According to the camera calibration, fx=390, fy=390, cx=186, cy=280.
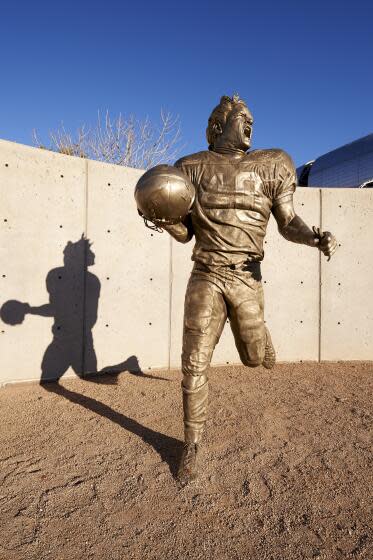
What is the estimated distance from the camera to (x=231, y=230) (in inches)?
92.6

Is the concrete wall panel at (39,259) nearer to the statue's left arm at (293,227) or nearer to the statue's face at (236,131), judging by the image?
the statue's face at (236,131)

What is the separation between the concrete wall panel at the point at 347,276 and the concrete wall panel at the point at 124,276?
7.09 feet

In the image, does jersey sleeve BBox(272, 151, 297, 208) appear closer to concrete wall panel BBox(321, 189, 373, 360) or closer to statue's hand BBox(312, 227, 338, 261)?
statue's hand BBox(312, 227, 338, 261)

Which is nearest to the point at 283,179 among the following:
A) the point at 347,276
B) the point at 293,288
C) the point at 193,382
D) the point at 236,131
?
the point at 236,131

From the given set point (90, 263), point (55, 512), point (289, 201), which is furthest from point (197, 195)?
point (90, 263)

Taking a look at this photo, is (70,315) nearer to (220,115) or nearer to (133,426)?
(133,426)

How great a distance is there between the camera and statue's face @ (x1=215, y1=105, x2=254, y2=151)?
2.46 m

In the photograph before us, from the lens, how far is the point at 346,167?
1060 centimetres

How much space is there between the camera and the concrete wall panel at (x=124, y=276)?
4371mm

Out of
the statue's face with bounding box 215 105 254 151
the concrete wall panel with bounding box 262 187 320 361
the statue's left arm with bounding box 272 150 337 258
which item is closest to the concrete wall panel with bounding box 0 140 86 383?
the statue's face with bounding box 215 105 254 151

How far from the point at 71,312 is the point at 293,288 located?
110 inches

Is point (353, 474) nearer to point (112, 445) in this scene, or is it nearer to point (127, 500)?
point (127, 500)

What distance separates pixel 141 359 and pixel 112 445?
1.93m

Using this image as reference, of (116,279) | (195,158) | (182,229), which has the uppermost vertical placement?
(195,158)
